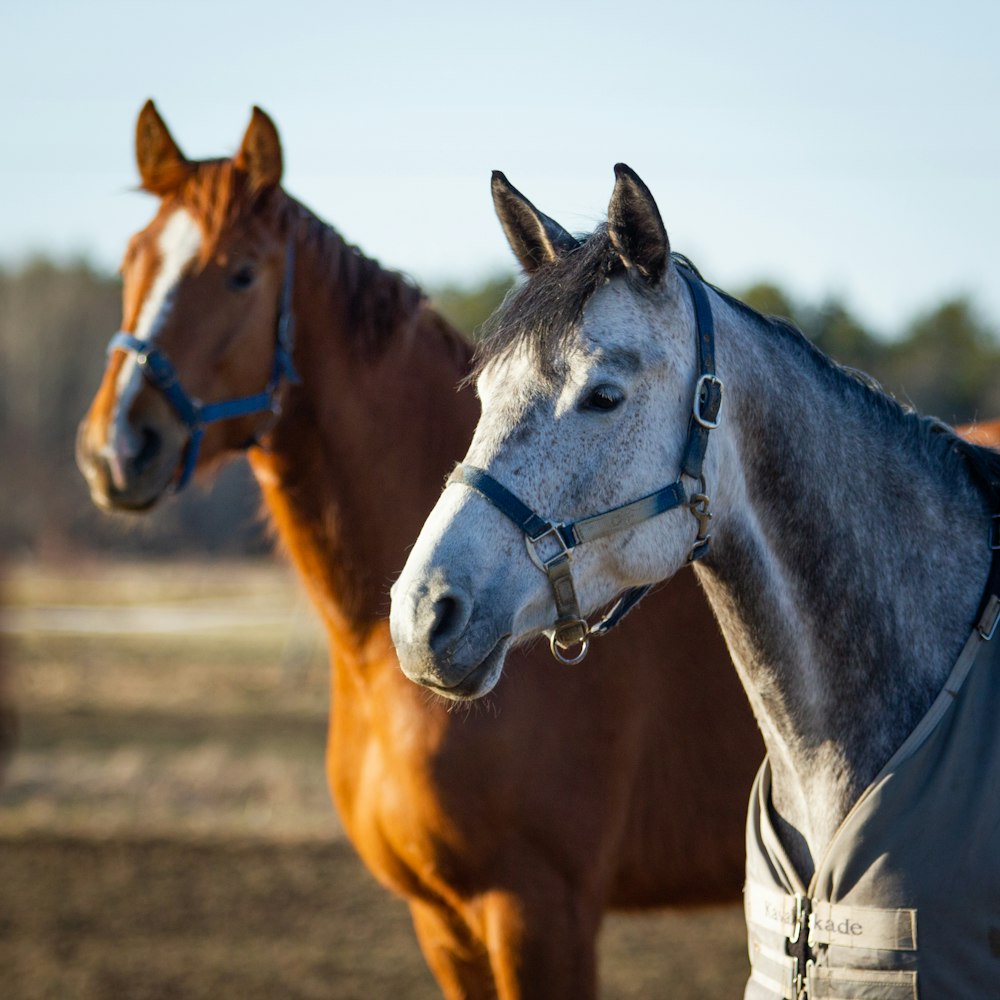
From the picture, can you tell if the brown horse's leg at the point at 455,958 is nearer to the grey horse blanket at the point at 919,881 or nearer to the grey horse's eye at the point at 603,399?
the grey horse blanket at the point at 919,881

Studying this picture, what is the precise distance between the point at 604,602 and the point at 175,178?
2.02 meters

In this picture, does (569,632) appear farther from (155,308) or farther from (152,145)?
(152,145)

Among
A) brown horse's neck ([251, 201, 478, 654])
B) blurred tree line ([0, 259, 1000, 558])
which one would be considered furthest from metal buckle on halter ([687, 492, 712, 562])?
blurred tree line ([0, 259, 1000, 558])

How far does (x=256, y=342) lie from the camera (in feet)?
10.4

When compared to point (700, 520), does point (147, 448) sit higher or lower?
higher

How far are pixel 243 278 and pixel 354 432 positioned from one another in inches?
20.7

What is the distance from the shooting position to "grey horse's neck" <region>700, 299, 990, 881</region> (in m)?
2.12

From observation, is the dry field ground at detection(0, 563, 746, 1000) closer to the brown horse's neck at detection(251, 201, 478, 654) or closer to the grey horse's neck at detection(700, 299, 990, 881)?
the brown horse's neck at detection(251, 201, 478, 654)

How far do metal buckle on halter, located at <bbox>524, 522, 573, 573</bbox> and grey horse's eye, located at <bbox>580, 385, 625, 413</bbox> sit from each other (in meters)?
0.23

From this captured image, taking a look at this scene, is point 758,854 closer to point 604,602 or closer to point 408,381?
point 604,602

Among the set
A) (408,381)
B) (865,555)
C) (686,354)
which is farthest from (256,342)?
(865,555)

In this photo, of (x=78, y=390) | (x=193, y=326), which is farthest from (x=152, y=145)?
(x=78, y=390)

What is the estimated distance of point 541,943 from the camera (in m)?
2.83

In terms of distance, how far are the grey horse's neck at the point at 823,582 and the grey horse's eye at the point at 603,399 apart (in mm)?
224
